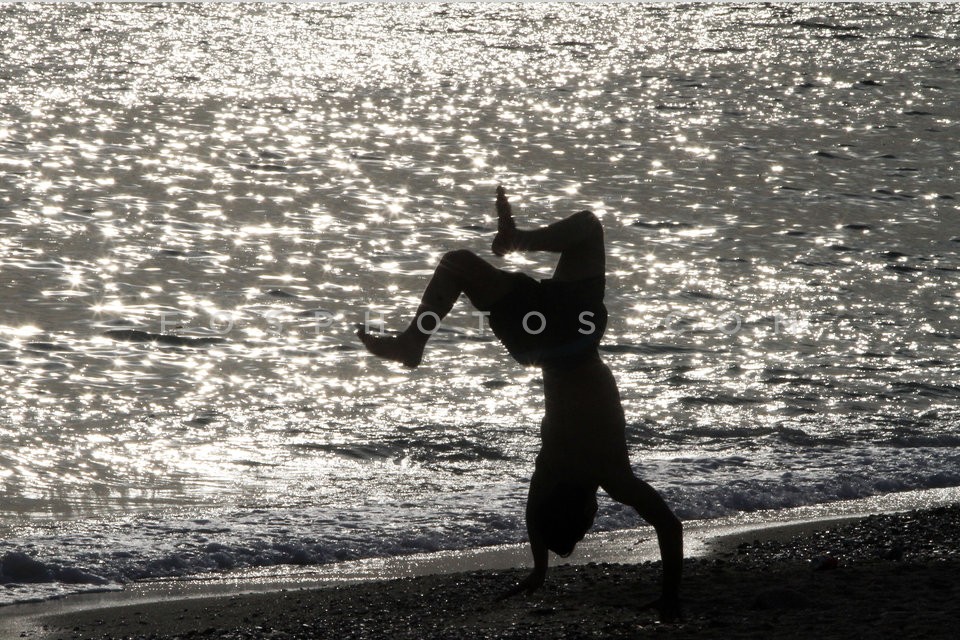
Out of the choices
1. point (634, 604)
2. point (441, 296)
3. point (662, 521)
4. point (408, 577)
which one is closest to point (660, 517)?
point (662, 521)

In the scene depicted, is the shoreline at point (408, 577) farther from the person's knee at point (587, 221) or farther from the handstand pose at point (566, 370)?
the person's knee at point (587, 221)

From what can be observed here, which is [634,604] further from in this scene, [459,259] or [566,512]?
[459,259]

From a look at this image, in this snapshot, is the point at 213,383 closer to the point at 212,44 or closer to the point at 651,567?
the point at 651,567

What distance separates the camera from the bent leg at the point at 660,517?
20.0ft

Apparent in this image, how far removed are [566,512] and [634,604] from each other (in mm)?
752

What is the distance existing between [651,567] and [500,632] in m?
1.64

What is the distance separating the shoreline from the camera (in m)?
6.91

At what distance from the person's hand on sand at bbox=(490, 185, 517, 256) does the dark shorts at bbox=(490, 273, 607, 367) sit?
18cm

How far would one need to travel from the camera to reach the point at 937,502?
934 centimetres

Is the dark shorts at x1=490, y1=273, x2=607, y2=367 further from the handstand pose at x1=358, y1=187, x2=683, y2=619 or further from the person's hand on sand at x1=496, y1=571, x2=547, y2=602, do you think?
the person's hand on sand at x1=496, y1=571, x2=547, y2=602

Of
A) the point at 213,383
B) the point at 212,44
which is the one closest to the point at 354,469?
the point at 213,383

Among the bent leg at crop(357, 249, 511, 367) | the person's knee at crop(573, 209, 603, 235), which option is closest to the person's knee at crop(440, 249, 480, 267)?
the bent leg at crop(357, 249, 511, 367)

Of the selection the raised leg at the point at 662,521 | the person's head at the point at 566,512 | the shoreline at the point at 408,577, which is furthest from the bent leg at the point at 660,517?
the shoreline at the point at 408,577

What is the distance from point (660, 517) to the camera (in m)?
6.12
